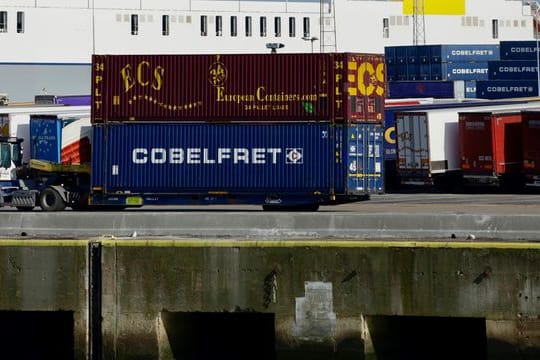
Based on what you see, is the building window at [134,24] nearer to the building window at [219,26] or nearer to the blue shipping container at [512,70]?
the building window at [219,26]

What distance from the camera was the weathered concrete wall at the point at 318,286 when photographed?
20.1 meters

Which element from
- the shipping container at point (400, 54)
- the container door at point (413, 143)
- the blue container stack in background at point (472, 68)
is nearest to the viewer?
the container door at point (413, 143)

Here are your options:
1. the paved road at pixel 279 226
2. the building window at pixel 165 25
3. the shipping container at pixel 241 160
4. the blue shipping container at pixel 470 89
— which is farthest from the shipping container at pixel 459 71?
the paved road at pixel 279 226

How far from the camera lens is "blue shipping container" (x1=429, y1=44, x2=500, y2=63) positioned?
9869 centimetres

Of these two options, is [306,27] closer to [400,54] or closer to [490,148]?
[400,54]

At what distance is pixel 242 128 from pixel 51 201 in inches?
268

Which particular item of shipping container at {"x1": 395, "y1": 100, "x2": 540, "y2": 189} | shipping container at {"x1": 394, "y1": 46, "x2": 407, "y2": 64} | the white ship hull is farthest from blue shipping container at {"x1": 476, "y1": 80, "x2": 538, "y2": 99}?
shipping container at {"x1": 395, "y1": 100, "x2": 540, "y2": 189}

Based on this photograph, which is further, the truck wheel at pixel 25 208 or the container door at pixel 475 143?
the container door at pixel 475 143

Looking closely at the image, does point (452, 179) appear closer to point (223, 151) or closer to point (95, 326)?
point (223, 151)

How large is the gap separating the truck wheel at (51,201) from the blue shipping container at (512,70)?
224 feet

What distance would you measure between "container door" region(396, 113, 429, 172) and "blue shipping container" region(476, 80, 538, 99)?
48.8m

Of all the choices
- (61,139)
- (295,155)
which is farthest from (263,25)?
(295,155)

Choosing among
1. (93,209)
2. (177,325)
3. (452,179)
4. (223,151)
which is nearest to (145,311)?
(177,325)

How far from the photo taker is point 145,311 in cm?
2119
